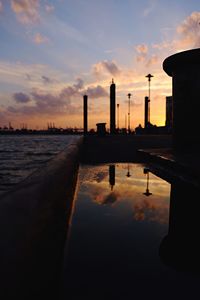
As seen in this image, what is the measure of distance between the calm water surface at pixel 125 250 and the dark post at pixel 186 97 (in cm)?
332

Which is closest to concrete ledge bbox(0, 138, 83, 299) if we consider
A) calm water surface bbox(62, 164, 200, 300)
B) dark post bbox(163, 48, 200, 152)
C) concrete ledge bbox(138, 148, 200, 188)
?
calm water surface bbox(62, 164, 200, 300)

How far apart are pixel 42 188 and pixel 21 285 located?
4.16ft

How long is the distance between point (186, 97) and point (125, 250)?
5.77m

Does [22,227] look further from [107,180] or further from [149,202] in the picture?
[107,180]

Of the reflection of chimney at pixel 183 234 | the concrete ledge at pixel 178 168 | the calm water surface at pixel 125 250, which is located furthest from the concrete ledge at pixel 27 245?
the concrete ledge at pixel 178 168

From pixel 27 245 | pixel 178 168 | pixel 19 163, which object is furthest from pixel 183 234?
pixel 19 163

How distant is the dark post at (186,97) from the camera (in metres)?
6.73

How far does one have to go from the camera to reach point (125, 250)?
2.15 meters

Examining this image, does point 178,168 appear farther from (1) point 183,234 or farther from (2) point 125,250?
(2) point 125,250

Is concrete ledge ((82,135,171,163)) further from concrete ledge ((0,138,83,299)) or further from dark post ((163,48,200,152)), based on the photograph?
concrete ledge ((0,138,83,299))

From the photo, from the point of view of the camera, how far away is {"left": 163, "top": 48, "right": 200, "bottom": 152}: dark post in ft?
22.1

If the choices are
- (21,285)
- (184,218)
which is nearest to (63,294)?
(21,285)

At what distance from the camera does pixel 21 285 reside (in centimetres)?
89

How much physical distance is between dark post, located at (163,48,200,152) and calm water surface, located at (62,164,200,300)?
332 cm
